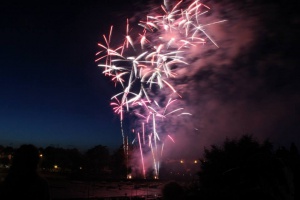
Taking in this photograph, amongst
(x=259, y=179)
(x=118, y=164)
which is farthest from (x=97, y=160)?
(x=259, y=179)

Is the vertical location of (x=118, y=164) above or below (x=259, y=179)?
above

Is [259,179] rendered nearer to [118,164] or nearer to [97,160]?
[118,164]

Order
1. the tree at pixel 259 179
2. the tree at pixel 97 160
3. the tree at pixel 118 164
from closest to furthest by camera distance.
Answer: the tree at pixel 259 179, the tree at pixel 118 164, the tree at pixel 97 160

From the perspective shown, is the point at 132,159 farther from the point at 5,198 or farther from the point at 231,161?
the point at 5,198

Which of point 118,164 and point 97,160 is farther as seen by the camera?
point 97,160

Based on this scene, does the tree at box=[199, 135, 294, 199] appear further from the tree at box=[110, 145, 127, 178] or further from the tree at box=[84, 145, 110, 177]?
the tree at box=[84, 145, 110, 177]

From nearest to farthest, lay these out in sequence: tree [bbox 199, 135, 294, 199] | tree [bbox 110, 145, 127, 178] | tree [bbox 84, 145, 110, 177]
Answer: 1. tree [bbox 199, 135, 294, 199]
2. tree [bbox 110, 145, 127, 178]
3. tree [bbox 84, 145, 110, 177]

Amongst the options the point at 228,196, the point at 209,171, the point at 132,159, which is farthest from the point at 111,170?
the point at 228,196

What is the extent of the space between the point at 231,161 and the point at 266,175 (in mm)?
17054

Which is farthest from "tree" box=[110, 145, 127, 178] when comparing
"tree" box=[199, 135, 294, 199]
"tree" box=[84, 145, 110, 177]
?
"tree" box=[199, 135, 294, 199]

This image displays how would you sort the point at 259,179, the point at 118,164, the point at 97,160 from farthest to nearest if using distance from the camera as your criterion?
1. the point at 97,160
2. the point at 118,164
3. the point at 259,179

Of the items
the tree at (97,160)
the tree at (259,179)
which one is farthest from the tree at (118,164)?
the tree at (259,179)

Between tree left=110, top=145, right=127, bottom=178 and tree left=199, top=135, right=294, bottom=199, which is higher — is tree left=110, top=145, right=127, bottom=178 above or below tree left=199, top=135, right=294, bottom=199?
above

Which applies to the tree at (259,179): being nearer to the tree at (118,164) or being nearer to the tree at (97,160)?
the tree at (118,164)
